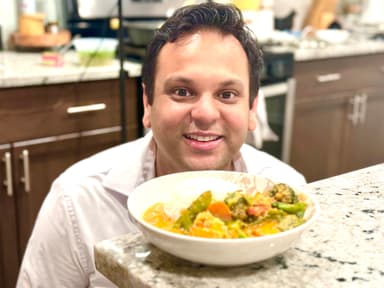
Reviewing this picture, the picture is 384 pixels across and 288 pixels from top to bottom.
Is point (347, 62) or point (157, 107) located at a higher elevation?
point (157, 107)

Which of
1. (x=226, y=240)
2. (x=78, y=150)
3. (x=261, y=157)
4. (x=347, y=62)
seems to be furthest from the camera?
(x=347, y=62)

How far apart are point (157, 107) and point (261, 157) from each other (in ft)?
1.19

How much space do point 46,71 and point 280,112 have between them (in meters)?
1.26

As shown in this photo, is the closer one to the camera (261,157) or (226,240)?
(226,240)

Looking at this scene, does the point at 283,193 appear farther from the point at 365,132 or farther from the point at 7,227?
the point at 365,132

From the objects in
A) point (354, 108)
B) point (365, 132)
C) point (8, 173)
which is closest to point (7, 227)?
point (8, 173)

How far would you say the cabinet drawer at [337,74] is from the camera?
9.25ft

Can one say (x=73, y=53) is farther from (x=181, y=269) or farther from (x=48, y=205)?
(x=181, y=269)

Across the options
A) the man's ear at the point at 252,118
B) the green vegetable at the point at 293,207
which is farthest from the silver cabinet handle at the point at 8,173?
the green vegetable at the point at 293,207

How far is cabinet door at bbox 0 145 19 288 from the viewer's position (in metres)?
1.93

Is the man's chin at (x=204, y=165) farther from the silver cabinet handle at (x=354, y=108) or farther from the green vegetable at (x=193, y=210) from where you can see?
the silver cabinet handle at (x=354, y=108)

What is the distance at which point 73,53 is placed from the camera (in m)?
2.57

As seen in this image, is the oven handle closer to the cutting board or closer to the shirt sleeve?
the cutting board

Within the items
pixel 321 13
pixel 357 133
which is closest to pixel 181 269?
pixel 357 133
